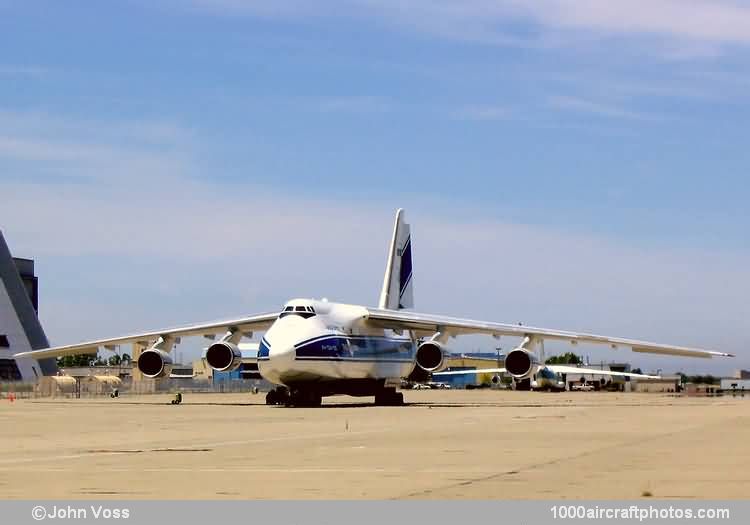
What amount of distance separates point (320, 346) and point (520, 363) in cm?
768

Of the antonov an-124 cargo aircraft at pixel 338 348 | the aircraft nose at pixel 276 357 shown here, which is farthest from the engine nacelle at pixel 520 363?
the aircraft nose at pixel 276 357

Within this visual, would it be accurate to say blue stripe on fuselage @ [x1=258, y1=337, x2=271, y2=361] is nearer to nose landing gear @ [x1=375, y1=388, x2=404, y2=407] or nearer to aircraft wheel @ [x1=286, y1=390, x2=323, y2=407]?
aircraft wheel @ [x1=286, y1=390, x2=323, y2=407]

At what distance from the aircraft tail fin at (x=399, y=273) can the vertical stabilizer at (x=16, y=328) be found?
43700mm

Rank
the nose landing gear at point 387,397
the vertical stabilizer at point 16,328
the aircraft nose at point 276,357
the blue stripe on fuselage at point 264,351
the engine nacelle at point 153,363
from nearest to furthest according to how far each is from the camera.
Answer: the aircraft nose at point 276,357
the blue stripe on fuselage at point 264,351
the engine nacelle at point 153,363
the nose landing gear at point 387,397
the vertical stabilizer at point 16,328

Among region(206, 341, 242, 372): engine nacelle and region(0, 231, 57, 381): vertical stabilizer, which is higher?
region(0, 231, 57, 381): vertical stabilizer

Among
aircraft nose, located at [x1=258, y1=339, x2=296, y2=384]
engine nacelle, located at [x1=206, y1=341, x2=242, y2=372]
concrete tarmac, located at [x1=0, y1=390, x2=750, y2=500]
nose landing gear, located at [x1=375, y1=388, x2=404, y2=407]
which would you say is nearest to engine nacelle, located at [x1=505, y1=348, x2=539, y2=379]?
nose landing gear, located at [x1=375, y1=388, x2=404, y2=407]

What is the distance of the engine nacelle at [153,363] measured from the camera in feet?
160

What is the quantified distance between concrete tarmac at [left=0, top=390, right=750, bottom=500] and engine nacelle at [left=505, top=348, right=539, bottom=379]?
51.9 feet

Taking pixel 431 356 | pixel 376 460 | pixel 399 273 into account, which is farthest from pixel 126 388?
pixel 376 460

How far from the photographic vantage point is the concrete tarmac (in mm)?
13172

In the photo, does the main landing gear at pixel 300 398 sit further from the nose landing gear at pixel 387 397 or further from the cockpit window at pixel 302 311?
the nose landing gear at pixel 387 397

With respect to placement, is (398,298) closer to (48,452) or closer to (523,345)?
(523,345)

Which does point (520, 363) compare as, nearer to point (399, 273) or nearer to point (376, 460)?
point (399, 273)

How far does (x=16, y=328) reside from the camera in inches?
3824
